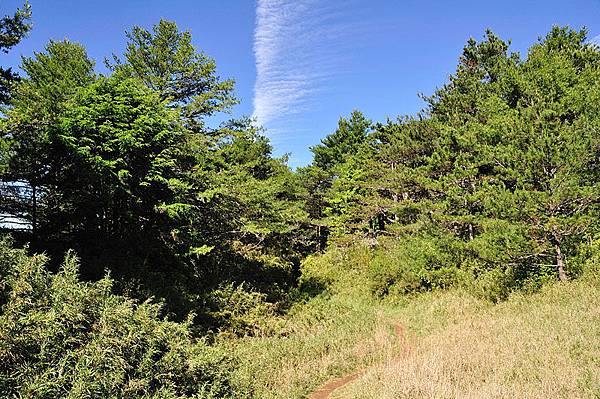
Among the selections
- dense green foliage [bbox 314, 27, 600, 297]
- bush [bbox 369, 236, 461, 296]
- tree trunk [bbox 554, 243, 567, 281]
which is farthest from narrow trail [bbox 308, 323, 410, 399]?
tree trunk [bbox 554, 243, 567, 281]

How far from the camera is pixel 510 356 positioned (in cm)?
943

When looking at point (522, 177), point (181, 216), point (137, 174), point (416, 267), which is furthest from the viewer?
point (416, 267)

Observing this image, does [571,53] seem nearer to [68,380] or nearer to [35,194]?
[68,380]

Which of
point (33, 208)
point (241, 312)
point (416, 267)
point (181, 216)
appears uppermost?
point (33, 208)

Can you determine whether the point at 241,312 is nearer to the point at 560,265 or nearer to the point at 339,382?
the point at 339,382

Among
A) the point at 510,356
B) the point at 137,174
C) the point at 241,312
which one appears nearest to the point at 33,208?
→ the point at 137,174

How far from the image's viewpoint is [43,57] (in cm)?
1919

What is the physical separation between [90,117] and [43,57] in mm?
10170

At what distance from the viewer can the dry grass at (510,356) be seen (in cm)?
759

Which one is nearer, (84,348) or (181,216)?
(84,348)

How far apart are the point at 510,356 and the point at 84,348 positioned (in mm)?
9670

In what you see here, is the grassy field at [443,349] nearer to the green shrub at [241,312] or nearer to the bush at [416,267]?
the green shrub at [241,312]

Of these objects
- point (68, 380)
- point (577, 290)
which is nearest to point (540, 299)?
point (577, 290)

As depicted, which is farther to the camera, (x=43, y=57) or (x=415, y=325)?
(x=43, y=57)
